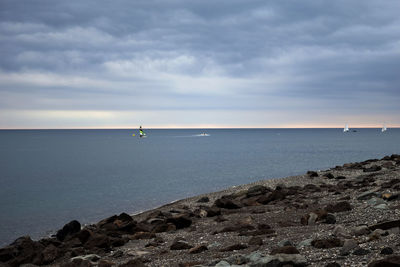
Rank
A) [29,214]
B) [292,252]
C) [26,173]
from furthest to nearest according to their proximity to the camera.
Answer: [26,173] < [29,214] < [292,252]

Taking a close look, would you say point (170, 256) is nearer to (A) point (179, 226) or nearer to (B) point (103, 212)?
(A) point (179, 226)

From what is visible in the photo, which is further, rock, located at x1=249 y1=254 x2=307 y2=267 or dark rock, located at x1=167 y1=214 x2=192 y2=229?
dark rock, located at x1=167 y1=214 x2=192 y2=229

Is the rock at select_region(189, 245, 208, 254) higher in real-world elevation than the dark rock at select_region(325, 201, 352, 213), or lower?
lower

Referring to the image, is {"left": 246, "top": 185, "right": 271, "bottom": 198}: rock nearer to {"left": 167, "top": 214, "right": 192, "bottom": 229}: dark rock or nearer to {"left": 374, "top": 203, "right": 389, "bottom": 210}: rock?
{"left": 167, "top": 214, "right": 192, "bottom": 229}: dark rock

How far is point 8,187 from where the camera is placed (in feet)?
149

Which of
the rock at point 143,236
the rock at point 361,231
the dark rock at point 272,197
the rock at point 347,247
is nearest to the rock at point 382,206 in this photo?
the rock at point 361,231

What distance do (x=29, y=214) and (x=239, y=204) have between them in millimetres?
17267

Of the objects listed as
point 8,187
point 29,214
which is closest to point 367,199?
point 29,214

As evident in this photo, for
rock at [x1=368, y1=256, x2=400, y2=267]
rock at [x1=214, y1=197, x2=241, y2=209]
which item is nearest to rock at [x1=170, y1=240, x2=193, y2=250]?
rock at [x1=368, y1=256, x2=400, y2=267]

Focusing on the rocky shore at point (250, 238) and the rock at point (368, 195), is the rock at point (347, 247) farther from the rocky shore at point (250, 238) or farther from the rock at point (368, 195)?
the rock at point (368, 195)

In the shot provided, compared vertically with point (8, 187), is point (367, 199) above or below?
above

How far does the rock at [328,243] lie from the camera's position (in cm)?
952

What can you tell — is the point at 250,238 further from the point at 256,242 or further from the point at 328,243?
the point at 328,243

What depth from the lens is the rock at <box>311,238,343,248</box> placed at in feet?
31.2
